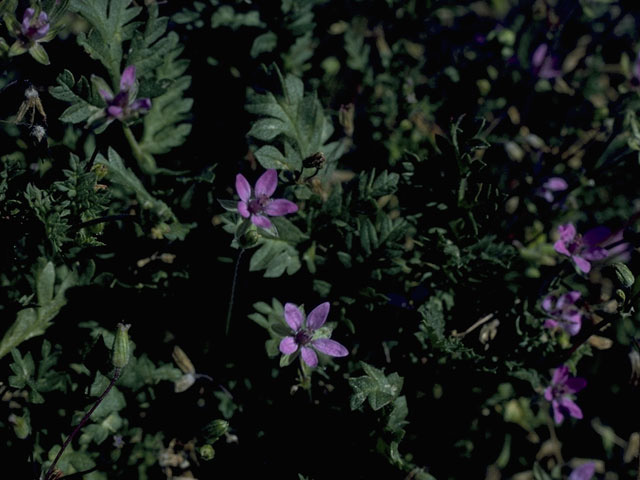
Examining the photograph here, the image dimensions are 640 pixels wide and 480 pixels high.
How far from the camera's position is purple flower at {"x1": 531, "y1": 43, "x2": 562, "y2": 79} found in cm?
384

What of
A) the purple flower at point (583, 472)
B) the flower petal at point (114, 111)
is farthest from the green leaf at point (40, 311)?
the purple flower at point (583, 472)

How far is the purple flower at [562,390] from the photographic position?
2.84m

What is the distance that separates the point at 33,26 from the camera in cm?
232

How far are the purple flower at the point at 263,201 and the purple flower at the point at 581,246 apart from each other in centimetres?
125

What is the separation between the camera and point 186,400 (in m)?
2.96

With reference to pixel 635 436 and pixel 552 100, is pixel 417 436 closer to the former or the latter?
pixel 635 436

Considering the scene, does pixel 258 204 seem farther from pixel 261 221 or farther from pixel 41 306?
pixel 41 306

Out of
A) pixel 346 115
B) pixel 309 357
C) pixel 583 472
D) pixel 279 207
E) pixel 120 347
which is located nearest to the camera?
pixel 120 347

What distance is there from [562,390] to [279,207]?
165 cm

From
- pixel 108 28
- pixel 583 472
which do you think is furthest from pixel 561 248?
pixel 108 28

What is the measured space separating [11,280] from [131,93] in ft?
3.92

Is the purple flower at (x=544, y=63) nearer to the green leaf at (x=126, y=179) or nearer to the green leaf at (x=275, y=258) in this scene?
the green leaf at (x=275, y=258)

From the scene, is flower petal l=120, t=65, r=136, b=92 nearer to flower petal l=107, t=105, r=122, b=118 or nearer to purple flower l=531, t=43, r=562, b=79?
flower petal l=107, t=105, r=122, b=118

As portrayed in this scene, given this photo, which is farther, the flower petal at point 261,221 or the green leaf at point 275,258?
the green leaf at point 275,258
